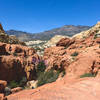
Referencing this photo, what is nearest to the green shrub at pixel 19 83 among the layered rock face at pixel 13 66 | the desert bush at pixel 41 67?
the layered rock face at pixel 13 66

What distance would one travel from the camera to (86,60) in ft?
36.0

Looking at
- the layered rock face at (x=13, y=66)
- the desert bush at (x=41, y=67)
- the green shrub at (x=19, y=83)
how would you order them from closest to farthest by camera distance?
the green shrub at (x=19, y=83) → the layered rock face at (x=13, y=66) → the desert bush at (x=41, y=67)

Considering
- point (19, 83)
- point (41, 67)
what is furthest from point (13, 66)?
point (41, 67)

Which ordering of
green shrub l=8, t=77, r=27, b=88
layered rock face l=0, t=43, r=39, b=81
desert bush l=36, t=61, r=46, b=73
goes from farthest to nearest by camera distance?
desert bush l=36, t=61, r=46, b=73
layered rock face l=0, t=43, r=39, b=81
green shrub l=8, t=77, r=27, b=88

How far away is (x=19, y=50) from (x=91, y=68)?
1133cm

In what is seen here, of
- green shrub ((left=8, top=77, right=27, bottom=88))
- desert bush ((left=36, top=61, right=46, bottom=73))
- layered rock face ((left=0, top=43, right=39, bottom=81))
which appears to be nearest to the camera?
green shrub ((left=8, top=77, right=27, bottom=88))

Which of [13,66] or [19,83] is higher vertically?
[13,66]

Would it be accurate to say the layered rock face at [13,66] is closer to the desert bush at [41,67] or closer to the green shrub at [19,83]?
the green shrub at [19,83]

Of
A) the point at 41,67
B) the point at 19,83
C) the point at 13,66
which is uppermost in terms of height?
the point at 13,66

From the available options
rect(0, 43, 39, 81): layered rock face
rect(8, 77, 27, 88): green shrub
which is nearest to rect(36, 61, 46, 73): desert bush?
rect(0, 43, 39, 81): layered rock face

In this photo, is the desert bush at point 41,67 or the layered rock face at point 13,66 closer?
the layered rock face at point 13,66

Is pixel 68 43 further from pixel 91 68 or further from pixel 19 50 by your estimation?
pixel 91 68

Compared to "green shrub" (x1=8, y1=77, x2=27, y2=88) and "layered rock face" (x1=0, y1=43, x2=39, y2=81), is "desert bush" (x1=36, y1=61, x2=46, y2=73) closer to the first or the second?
"layered rock face" (x1=0, y1=43, x2=39, y2=81)

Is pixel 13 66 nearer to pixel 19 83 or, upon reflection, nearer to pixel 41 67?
pixel 19 83
